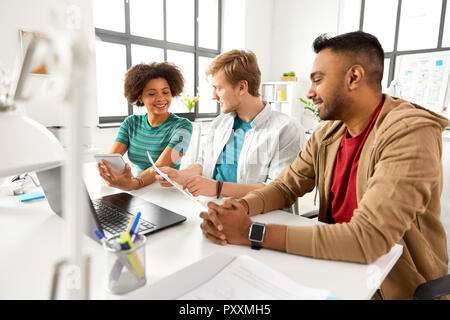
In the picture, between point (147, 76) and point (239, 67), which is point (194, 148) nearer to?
point (147, 76)

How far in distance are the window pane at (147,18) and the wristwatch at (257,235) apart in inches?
161

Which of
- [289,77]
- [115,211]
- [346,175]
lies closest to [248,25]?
[289,77]

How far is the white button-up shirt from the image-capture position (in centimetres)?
153

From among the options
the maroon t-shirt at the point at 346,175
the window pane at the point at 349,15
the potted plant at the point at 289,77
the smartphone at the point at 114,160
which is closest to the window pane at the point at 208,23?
the potted plant at the point at 289,77

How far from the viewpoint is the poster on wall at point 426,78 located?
4371 mm

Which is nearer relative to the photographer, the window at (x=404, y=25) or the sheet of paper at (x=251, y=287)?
the sheet of paper at (x=251, y=287)

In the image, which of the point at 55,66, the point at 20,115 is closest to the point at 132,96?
the point at 20,115

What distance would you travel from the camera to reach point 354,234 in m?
0.78

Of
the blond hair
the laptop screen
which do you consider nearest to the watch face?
the laptop screen

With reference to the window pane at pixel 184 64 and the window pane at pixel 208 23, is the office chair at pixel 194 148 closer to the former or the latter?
the window pane at pixel 184 64

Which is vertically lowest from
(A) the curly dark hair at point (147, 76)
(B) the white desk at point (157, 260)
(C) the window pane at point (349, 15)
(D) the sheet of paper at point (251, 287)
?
(B) the white desk at point (157, 260)

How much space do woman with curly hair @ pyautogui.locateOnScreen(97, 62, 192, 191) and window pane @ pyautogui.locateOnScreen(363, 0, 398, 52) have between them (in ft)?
13.8

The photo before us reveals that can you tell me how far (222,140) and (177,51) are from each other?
3.45m

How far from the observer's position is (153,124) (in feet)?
6.46
